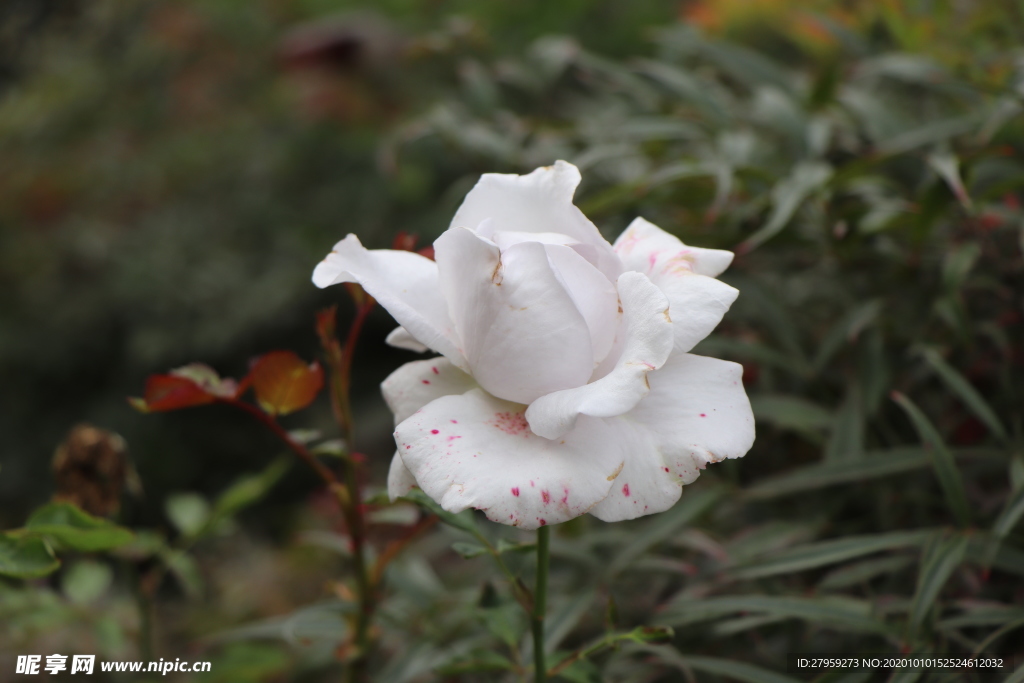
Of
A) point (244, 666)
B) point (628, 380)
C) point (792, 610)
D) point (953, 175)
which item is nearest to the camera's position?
point (628, 380)

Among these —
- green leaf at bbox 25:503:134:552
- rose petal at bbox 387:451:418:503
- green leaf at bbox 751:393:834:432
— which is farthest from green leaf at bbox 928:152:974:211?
green leaf at bbox 25:503:134:552

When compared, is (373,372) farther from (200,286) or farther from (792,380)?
(792,380)

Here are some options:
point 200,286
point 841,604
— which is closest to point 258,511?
point 200,286

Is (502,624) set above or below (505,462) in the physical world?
below

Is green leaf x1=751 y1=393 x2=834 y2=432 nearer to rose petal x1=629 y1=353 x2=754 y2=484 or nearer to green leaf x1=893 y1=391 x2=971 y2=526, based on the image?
green leaf x1=893 y1=391 x2=971 y2=526

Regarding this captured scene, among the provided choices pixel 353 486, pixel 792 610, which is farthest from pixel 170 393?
pixel 792 610

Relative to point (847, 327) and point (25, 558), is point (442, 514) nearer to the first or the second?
point (25, 558)

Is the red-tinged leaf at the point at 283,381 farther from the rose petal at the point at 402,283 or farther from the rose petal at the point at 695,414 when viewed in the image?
the rose petal at the point at 695,414
